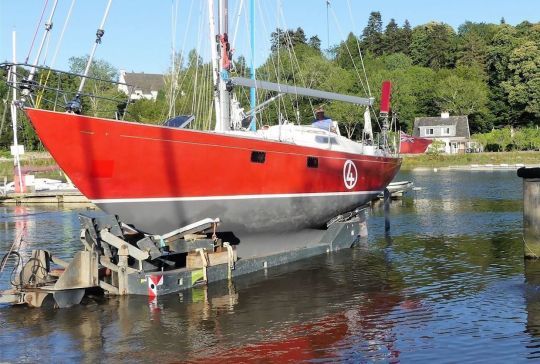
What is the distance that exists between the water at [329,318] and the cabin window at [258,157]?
2.73 meters

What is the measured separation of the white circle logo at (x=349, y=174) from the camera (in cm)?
2139

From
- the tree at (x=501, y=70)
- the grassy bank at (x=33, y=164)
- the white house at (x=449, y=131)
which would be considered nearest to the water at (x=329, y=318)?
the grassy bank at (x=33, y=164)

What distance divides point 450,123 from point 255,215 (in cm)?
9207

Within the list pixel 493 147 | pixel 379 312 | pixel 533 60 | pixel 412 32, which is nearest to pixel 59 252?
pixel 379 312

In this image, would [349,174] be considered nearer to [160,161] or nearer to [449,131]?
[160,161]

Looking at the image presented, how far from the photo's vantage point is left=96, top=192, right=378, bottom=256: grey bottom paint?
1625cm

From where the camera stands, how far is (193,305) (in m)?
14.1

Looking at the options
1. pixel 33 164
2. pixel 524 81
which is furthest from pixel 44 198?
pixel 524 81

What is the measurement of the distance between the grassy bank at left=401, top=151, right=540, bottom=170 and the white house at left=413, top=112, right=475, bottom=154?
915cm

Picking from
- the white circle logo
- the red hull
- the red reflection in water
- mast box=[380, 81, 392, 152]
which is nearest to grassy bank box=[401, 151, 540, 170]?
mast box=[380, 81, 392, 152]

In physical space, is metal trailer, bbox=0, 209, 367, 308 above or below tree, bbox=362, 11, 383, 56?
below

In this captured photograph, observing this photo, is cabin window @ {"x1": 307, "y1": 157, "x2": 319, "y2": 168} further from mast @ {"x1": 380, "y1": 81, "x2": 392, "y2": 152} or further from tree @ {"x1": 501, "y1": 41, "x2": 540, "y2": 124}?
tree @ {"x1": 501, "y1": 41, "x2": 540, "y2": 124}

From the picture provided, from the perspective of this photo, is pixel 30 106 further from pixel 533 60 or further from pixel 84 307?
pixel 533 60

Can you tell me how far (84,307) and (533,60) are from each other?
10553 cm
